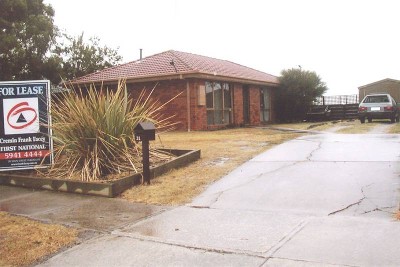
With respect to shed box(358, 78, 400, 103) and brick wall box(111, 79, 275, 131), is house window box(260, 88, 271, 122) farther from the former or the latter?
shed box(358, 78, 400, 103)

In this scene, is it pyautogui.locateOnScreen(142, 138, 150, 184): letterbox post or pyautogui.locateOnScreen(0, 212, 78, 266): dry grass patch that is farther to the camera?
pyautogui.locateOnScreen(142, 138, 150, 184): letterbox post

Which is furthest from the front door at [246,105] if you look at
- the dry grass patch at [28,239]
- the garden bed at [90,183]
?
the dry grass patch at [28,239]

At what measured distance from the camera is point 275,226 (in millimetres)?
Result: 4285

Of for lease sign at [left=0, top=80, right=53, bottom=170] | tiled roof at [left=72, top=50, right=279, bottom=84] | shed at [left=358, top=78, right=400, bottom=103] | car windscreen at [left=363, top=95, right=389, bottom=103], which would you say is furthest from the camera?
shed at [left=358, top=78, right=400, bottom=103]

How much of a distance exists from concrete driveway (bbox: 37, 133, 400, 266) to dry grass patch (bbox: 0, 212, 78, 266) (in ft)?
0.76

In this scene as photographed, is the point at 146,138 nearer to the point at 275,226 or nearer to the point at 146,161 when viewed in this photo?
the point at 146,161

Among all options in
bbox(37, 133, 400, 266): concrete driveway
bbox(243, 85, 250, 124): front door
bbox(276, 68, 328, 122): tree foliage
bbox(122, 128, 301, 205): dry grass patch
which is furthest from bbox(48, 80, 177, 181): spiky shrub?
bbox(276, 68, 328, 122): tree foliage

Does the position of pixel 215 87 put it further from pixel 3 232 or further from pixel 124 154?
pixel 3 232

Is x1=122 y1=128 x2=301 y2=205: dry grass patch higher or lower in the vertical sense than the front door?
lower

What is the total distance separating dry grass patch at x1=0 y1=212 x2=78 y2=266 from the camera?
369 cm

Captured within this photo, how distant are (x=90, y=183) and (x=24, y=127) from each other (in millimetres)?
2349

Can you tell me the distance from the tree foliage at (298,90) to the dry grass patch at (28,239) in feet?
71.1

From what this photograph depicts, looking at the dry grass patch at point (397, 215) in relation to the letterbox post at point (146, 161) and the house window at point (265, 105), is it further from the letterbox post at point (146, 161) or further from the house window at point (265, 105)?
the house window at point (265, 105)

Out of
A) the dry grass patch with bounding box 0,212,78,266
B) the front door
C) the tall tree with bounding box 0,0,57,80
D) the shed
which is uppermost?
the tall tree with bounding box 0,0,57,80
